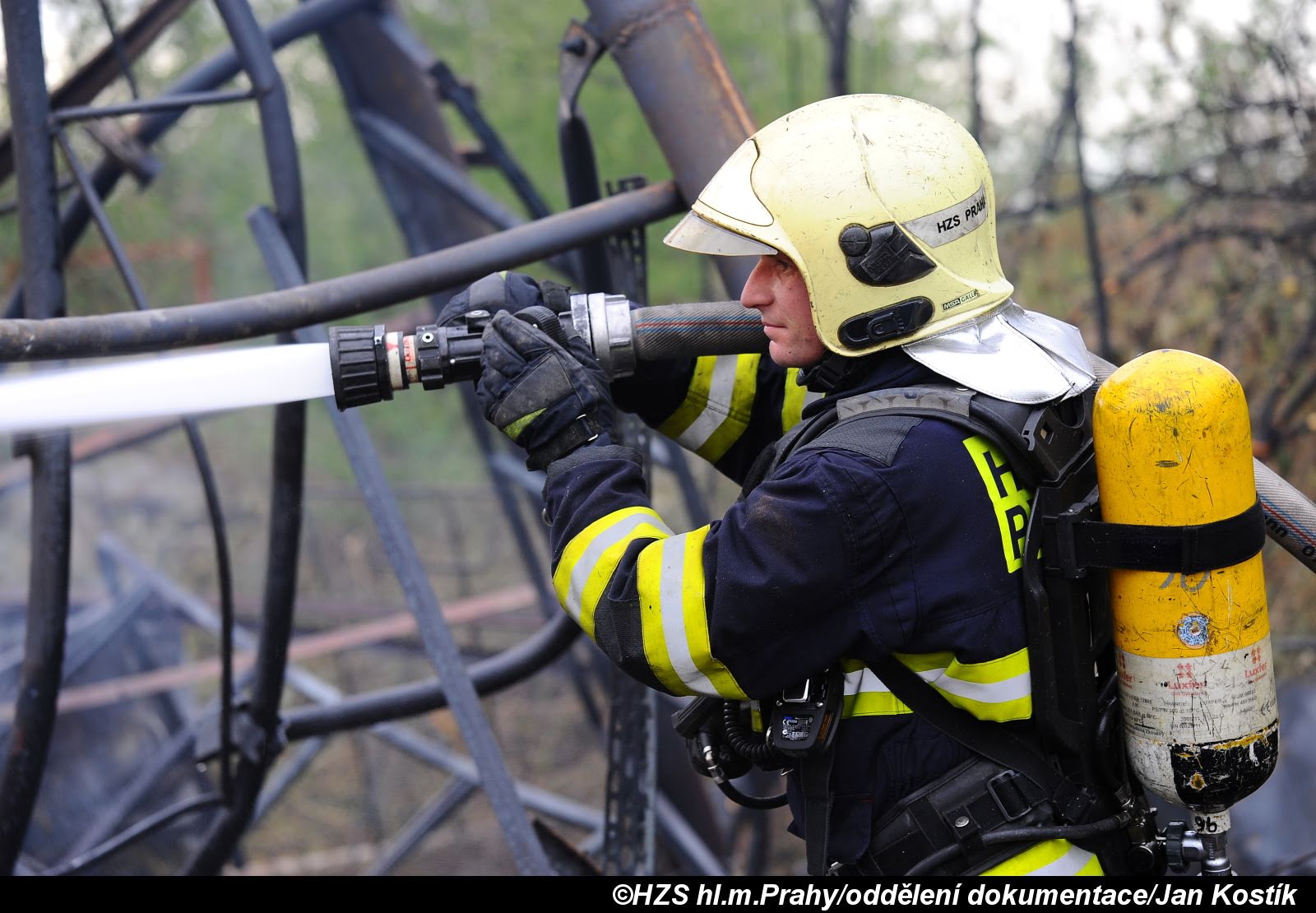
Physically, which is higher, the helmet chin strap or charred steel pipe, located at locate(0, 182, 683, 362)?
charred steel pipe, located at locate(0, 182, 683, 362)

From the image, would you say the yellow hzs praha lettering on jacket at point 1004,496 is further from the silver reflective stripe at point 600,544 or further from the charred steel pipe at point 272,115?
the charred steel pipe at point 272,115

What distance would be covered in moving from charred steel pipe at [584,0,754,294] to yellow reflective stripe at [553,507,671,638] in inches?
40.3

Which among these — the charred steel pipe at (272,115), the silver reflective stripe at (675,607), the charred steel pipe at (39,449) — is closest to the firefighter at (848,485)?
the silver reflective stripe at (675,607)

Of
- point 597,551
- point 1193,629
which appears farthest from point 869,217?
point 1193,629

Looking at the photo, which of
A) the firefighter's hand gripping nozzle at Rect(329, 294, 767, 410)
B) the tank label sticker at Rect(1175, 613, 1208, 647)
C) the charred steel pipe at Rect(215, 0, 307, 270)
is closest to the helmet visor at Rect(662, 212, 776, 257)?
the firefighter's hand gripping nozzle at Rect(329, 294, 767, 410)

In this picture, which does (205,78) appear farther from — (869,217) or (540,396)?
(869,217)

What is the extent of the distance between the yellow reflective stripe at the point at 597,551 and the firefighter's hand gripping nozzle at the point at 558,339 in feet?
1.36

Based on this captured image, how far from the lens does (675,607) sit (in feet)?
6.30

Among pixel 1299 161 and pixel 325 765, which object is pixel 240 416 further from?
pixel 1299 161

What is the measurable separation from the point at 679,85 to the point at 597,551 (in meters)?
1.33

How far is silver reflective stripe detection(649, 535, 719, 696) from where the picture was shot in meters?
1.92

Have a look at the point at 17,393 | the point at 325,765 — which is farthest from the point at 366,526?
the point at 17,393

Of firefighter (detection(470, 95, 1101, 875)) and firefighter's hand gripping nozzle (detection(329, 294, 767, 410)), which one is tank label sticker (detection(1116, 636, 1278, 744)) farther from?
firefighter's hand gripping nozzle (detection(329, 294, 767, 410))

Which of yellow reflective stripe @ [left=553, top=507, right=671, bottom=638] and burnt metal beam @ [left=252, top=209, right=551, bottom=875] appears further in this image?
burnt metal beam @ [left=252, top=209, right=551, bottom=875]
